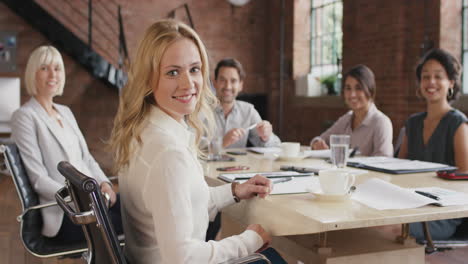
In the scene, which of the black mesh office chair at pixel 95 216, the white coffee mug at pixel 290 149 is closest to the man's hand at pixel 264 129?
the white coffee mug at pixel 290 149

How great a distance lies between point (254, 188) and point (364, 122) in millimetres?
1714

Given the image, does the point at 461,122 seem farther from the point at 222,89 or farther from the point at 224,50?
the point at 224,50

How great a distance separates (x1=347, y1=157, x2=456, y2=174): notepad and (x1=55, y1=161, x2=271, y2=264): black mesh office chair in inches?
37.0

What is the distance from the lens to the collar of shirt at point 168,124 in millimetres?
1319

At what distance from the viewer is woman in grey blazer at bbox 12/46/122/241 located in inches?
81.4

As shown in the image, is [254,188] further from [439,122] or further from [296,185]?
[439,122]

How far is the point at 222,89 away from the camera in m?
3.39

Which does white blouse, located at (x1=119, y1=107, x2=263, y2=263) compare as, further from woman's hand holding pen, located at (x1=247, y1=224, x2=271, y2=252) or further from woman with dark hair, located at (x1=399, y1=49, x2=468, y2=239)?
woman with dark hair, located at (x1=399, y1=49, x2=468, y2=239)

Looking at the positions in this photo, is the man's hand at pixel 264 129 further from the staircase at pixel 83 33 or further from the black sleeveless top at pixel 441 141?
the staircase at pixel 83 33

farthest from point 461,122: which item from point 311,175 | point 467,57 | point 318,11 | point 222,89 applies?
point 318,11

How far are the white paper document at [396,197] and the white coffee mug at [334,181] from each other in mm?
71

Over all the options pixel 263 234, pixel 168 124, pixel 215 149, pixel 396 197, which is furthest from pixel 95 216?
pixel 215 149

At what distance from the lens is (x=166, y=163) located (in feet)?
3.84

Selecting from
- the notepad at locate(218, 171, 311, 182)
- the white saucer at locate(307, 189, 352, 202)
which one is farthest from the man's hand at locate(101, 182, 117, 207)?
the white saucer at locate(307, 189, 352, 202)
